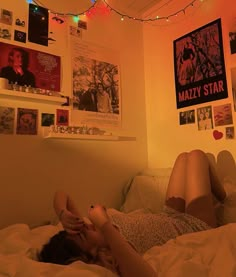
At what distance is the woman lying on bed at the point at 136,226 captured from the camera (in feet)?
3.10

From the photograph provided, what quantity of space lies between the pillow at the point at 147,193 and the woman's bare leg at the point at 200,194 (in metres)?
0.34

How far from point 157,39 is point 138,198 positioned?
4.25ft

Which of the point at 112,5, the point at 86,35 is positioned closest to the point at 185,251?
the point at 86,35

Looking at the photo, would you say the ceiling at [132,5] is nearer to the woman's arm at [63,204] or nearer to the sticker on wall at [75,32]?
the sticker on wall at [75,32]

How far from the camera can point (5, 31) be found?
1.71m

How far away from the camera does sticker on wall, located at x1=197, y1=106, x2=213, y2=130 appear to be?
1853mm

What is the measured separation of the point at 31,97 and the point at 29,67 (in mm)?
223

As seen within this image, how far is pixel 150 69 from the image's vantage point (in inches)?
93.0

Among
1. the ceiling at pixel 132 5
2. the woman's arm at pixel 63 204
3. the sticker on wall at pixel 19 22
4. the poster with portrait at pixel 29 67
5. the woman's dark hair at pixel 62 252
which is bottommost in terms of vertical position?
the woman's dark hair at pixel 62 252

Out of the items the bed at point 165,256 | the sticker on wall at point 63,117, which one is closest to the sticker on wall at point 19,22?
the sticker on wall at point 63,117

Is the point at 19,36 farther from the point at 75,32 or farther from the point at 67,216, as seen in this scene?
the point at 67,216

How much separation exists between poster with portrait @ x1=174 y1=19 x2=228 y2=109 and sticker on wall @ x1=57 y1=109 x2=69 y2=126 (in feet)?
2.67

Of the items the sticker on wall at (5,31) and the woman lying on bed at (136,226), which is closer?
the woman lying on bed at (136,226)

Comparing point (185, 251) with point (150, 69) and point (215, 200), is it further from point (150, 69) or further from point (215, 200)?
point (150, 69)
